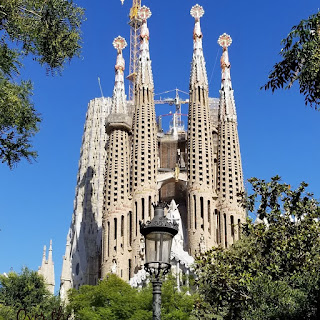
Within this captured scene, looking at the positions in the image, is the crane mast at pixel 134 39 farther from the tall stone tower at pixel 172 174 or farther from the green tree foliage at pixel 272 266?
the green tree foliage at pixel 272 266

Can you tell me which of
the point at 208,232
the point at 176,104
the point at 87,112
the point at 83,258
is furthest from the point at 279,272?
the point at 87,112

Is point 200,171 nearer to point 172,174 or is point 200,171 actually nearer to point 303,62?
Answer: point 172,174

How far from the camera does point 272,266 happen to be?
1598cm

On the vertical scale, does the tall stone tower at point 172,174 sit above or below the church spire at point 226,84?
below

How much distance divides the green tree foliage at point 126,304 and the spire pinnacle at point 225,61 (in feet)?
66.4

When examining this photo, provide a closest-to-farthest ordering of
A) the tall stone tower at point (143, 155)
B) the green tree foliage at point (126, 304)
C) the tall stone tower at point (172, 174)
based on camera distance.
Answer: the green tree foliage at point (126, 304) < the tall stone tower at point (172, 174) < the tall stone tower at point (143, 155)

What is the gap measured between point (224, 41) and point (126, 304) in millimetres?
25554

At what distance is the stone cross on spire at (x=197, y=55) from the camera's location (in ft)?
154

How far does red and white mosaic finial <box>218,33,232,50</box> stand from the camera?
161 feet

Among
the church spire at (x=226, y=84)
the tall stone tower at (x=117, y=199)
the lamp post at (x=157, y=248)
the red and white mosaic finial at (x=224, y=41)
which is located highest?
the red and white mosaic finial at (x=224, y=41)

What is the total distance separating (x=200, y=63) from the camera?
4750 centimetres

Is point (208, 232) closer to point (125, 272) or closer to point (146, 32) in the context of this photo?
point (125, 272)

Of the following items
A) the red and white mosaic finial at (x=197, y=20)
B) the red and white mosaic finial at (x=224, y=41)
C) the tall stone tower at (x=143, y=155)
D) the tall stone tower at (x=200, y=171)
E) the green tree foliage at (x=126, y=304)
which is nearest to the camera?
the green tree foliage at (x=126, y=304)

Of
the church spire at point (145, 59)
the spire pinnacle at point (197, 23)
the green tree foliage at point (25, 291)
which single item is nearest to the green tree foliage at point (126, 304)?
the green tree foliage at point (25, 291)
